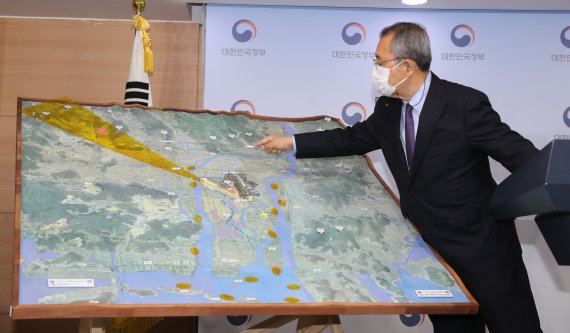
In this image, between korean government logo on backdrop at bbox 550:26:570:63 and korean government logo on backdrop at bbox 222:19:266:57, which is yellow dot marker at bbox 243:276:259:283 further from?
korean government logo on backdrop at bbox 550:26:570:63

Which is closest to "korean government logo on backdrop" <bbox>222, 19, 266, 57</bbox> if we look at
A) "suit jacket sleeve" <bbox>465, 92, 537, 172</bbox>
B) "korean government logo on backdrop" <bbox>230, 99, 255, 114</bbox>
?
"korean government logo on backdrop" <bbox>230, 99, 255, 114</bbox>

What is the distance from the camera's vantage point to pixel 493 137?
2.61 meters

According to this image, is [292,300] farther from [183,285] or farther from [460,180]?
[460,180]

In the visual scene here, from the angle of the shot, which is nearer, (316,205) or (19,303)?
(19,303)

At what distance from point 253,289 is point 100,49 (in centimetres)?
270

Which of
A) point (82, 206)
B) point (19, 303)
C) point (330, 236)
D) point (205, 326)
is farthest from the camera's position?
point (205, 326)

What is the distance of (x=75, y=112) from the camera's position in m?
2.97

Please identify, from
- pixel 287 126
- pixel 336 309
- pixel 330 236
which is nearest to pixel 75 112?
pixel 287 126

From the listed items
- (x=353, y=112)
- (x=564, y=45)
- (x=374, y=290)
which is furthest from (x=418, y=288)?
(x=564, y=45)

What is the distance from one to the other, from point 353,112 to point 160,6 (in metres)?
1.39

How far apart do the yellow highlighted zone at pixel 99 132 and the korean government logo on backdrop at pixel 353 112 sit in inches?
72.2

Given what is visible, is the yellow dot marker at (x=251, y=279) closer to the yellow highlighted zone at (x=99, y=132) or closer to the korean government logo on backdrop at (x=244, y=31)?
the yellow highlighted zone at (x=99, y=132)

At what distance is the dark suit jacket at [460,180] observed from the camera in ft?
8.69

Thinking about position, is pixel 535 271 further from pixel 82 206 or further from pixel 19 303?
pixel 19 303
